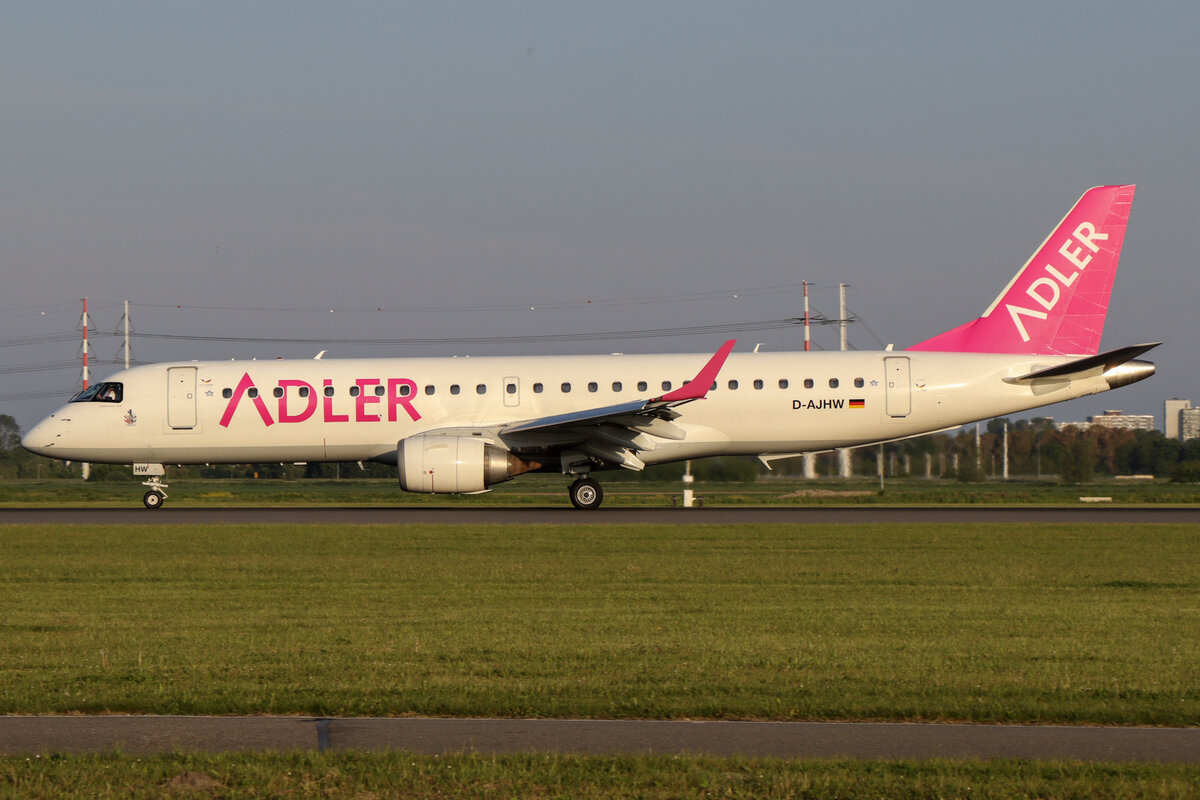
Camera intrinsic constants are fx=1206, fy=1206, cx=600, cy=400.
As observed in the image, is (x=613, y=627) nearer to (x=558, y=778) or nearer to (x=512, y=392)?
(x=558, y=778)

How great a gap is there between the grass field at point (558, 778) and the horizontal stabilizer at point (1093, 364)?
844 inches

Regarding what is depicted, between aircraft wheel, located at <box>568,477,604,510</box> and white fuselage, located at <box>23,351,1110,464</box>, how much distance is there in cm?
142

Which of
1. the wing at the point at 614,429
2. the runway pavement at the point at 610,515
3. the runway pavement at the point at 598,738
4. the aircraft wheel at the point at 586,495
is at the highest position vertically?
the wing at the point at 614,429

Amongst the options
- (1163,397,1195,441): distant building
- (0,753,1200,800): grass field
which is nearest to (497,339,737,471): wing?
(0,753,1200,800): grass field

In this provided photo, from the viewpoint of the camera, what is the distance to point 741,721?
7422 millimetres

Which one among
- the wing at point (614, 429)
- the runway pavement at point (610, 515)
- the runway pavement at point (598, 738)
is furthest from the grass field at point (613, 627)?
the wing at point (614, 429)

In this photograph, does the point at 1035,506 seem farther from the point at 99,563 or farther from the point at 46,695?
the point at 46,695

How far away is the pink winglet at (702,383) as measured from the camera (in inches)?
995

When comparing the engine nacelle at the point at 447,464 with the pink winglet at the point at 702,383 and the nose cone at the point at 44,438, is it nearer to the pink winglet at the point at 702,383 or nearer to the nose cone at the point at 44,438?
the pink winglet at the point at 702,383

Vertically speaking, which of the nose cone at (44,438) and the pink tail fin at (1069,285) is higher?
the pink tail fin at (1069,285)

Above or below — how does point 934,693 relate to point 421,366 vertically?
below

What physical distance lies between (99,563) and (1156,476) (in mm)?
40774

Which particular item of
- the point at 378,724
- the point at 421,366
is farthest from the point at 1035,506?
the point at 378,724

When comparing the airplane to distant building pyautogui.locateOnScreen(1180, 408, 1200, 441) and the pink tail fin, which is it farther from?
distant building pyautogui.locateOnScreen(1180, 408, 1200, 441)
